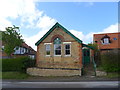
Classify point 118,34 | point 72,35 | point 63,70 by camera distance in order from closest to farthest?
point 63,70
point 72,35
point 118,34

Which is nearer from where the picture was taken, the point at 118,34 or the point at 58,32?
the point at 58,32

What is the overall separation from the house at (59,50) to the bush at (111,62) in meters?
4.86

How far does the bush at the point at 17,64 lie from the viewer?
19453 mm

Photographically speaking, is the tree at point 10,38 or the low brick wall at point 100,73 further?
the tree at point 10,38

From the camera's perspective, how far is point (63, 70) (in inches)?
693

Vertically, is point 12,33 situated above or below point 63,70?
above

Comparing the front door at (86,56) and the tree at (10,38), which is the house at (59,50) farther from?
the tree at (10,38)

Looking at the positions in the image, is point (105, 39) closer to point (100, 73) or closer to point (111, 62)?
point (111, 62)

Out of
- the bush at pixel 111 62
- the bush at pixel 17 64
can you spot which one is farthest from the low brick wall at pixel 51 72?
the bush at pixel 111 62

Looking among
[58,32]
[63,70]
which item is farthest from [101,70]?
[58,32]

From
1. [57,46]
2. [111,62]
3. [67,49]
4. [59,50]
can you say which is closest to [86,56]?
[67,49]

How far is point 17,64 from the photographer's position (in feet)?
65.3

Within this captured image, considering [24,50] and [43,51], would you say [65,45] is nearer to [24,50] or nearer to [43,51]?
→ [43,51]

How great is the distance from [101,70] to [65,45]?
6.82 m
